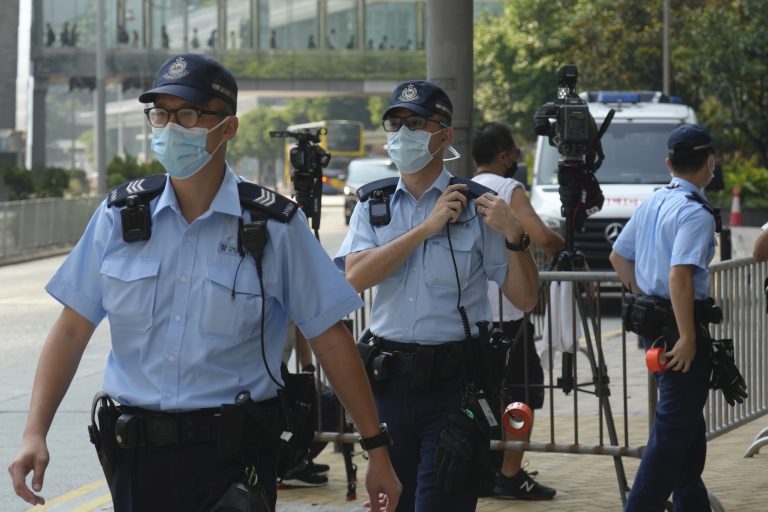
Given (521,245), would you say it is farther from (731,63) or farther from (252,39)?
(252,39)

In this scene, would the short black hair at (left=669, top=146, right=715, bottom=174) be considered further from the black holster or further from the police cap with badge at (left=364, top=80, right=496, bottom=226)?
the black holster

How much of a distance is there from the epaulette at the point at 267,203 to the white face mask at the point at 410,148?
1.35 meters

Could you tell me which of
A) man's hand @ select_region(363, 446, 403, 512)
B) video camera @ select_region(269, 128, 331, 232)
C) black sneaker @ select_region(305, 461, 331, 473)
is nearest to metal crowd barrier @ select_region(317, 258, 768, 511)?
black sneaker @ select_region(305, 461, 331, 473)

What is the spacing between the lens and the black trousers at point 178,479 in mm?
3984

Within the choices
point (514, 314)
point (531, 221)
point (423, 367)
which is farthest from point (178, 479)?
point (514, 314)

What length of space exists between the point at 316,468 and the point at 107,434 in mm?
4336

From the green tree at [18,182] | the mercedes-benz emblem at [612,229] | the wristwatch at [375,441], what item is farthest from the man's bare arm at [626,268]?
the green tree at [18,182]

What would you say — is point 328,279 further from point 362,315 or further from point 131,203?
point 362,315

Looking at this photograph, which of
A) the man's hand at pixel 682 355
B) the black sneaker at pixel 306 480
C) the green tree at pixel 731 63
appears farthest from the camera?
the green tree at pixel 731 63

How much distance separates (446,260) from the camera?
532 centimetres

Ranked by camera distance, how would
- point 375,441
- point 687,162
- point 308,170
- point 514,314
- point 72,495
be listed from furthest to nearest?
point 308,170 < point 72,495 < point 514,314 < point 687,162 < point 375,441

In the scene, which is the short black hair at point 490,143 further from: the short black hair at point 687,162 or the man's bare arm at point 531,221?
the short black hair at point 687,162

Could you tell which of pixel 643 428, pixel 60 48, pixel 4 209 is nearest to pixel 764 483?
pixel 643 428

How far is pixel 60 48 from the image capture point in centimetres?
6000
